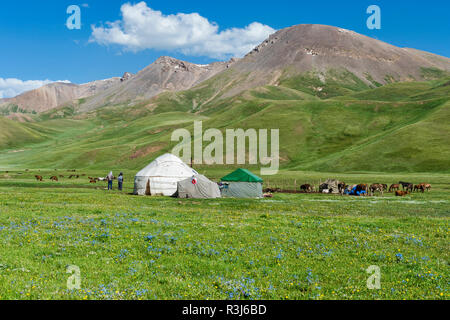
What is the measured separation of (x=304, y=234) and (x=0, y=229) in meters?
15.5

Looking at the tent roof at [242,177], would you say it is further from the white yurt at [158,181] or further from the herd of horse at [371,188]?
the herd of horse at [371,188]

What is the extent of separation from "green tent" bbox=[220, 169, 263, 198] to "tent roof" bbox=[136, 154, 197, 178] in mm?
6514

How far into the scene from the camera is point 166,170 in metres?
54.8

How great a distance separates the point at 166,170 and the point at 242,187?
11.9 metres

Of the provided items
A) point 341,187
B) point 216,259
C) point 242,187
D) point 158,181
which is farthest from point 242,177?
point 216,259

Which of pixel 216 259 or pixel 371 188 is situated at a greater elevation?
pixel 371 188

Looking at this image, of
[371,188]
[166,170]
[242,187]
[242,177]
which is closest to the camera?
[242,187]

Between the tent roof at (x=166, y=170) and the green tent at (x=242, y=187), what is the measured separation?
6514 mm

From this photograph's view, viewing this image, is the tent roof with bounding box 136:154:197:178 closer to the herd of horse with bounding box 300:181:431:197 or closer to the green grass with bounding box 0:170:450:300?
the herd of horse with bounding box 300:181:431:197

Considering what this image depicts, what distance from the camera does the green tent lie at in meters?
52.8

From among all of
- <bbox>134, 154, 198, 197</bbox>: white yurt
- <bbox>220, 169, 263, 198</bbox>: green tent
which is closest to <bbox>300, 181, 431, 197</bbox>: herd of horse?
<bbox>220, 169, 263, 198</bbox>: green tent

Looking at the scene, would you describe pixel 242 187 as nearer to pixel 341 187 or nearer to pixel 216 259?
pixel 341 187

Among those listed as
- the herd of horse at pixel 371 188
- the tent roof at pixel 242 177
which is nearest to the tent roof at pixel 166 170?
the tent roof at pixel 242 177

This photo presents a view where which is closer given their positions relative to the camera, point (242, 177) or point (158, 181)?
point (242, 177)
